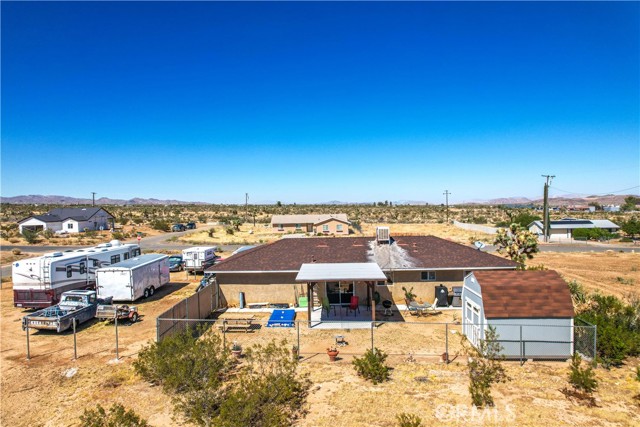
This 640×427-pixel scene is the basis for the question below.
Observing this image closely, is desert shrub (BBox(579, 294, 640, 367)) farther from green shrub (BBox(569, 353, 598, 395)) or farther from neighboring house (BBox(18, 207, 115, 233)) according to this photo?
neighboring house (BBox(18, 207, 115, 233))

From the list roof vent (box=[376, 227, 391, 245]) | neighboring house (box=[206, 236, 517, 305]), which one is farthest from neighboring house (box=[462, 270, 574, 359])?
roof vent (box=[376, 227, 391, 245])

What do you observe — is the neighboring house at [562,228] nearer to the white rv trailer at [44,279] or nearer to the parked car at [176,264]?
the parked car at [176,264]

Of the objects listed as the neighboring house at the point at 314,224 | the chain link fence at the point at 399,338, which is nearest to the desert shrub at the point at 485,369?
the chain link fence at the point at 399,338

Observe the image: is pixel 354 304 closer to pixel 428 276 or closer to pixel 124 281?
pixel 428 276

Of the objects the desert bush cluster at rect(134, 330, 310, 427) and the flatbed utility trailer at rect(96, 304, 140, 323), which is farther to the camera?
the flatbed utility trailer at rect(96, 304, 140, 323)

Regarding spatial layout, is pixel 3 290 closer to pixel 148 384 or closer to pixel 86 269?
pixel 86 269

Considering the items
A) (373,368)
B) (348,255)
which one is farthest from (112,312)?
(373,368)
